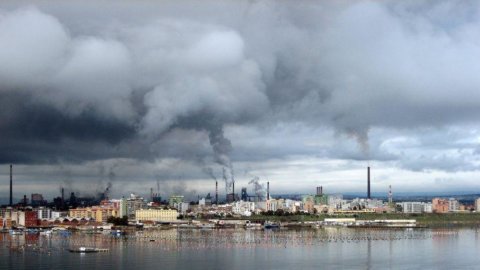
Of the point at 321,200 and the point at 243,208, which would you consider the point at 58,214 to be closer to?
the point at 243,208

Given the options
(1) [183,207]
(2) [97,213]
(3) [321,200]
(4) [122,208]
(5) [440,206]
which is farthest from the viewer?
(3) [321,200]

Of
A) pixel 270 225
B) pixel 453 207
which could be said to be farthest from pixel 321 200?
pixel 270 225

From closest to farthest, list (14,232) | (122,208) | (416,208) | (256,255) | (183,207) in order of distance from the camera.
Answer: (256,255)
(14,232)
(122,208)
(183,207)
(416,208)

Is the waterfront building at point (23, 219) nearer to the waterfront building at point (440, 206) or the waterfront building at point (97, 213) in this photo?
the waterfront building at point (97, 213)

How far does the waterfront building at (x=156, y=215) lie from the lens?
68.3 meters

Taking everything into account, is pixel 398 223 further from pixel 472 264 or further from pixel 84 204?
pixel 84 204

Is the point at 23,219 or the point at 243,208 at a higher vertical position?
the point at 243,208

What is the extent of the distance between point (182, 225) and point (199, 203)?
32.9m

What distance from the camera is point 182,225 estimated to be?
63812mm

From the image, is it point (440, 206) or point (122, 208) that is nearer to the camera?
point (122, 208)

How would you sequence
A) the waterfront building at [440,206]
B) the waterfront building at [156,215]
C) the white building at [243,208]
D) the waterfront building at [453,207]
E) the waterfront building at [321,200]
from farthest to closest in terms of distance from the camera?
1. the waterfront building at [321,200]
2. the waterfront building at [440,206]
3. the waterfront building at [453,207]
4. the white building at [243,208]
5. the waterfront building at [156,215]

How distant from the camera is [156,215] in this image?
69.0 metres

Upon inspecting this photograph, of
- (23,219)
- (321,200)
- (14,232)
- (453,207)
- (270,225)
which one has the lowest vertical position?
(14,232)

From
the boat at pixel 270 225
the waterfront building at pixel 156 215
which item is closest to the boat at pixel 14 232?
the waterfront building at pixel 156 215
